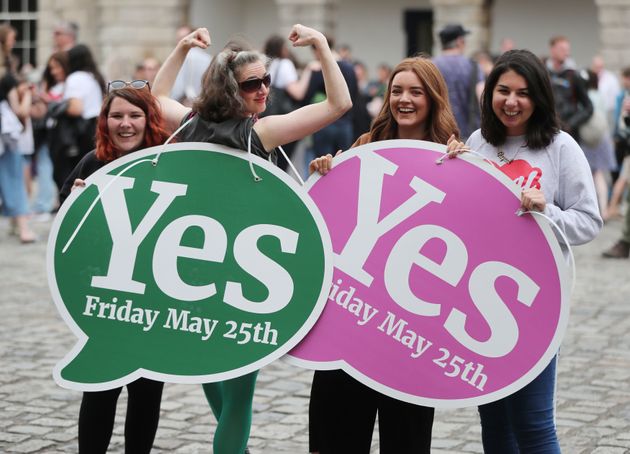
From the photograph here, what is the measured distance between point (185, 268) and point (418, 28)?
65.3ft

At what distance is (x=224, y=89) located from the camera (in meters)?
Result: 4.11

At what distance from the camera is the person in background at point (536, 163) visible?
3.88 metres

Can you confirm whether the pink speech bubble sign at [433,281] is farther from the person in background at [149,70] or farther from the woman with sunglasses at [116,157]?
the person in background at [149,70]

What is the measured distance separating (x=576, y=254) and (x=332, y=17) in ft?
38.9

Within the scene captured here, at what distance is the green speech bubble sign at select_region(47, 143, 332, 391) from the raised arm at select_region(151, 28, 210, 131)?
509 mm

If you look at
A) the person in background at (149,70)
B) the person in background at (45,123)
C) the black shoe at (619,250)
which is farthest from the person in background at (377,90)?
the black shoe at (619,250)

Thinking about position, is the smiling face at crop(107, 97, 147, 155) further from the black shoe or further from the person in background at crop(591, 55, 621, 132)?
the person in background at crop(591, 55, 621, 132)

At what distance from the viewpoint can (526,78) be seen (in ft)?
12.9

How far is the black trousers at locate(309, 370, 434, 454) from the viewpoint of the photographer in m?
3.97

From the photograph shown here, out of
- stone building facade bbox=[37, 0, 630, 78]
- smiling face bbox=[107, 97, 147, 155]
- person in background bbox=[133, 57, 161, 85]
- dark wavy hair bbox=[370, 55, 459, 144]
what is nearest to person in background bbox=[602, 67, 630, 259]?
person in background bbox=[133, 57, 161, 85]

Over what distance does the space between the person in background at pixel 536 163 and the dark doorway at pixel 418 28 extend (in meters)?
19.5

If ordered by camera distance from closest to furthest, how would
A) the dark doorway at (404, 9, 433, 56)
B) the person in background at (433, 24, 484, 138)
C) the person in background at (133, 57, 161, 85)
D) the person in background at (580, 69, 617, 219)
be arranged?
the person in background at (433, 24, 484, 138) → the person in background at (580, 69, 617, 219) → the person in background at (133, 57, 161, 85) → the dark doorway at (404, 9, 433, 56)

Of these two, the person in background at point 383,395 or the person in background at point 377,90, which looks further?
the person in background at point 377,90

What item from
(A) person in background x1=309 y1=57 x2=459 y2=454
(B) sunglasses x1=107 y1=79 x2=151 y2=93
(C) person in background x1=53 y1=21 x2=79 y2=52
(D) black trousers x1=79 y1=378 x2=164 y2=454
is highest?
(C) person in background x1=53 y1=21 x2=79 y2=52
